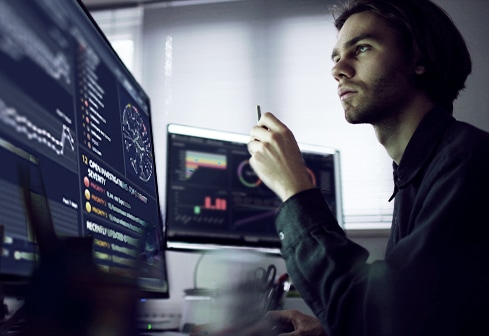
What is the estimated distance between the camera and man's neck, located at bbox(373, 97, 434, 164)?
3.90ft

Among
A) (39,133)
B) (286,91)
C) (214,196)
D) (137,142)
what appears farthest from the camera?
(286,91)

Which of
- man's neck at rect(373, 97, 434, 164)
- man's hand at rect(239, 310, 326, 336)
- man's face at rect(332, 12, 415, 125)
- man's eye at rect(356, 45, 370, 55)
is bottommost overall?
man's hand at rect(239, 310, 326, 336)

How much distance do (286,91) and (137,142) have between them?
1.63 m

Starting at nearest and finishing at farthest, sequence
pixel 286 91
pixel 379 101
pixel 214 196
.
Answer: pixel 379 101 → pixel 214 196 → pixel 286 91

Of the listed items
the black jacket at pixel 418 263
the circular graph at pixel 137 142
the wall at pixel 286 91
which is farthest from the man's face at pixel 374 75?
the wall at pixel 286 91

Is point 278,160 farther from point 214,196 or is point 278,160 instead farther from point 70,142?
point 214,196

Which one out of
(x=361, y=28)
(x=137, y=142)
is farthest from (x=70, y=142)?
(x=361, y=28)

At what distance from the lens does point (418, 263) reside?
0.71m

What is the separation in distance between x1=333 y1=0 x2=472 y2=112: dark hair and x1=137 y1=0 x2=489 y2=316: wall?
3.45 ft

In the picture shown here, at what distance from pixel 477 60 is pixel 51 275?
2410mm

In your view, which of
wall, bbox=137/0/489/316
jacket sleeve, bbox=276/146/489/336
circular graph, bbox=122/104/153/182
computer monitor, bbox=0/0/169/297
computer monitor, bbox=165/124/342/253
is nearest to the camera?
computer monitor, bbox=0/0/169/297

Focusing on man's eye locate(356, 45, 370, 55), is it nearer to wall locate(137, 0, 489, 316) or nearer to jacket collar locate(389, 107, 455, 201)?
jacket collar locate(389, 107, 455, 201)

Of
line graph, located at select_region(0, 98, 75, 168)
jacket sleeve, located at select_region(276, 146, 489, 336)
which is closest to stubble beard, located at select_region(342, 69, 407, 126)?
jacket sleeve, located at select_region(276, 146, 489, 336)

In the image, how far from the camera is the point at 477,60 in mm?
2316
